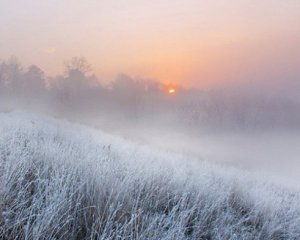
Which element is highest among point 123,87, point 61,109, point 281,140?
point 123,87

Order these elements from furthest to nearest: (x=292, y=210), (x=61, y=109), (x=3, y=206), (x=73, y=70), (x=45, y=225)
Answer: (x=73, y=70) → (x=61, y=109) → (x=292, y=210) → (x=3, y=206) → (x=45, y=225)

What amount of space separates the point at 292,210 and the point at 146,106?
5074 cm

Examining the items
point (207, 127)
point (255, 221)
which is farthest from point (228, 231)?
point (207, 127)

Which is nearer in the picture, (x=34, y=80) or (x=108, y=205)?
(x=108, y=205)

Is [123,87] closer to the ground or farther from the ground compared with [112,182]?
farther from the ground

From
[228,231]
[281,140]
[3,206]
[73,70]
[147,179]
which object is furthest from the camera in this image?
[281,140]

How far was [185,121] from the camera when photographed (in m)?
58.3

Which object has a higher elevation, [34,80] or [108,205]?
[34,80]

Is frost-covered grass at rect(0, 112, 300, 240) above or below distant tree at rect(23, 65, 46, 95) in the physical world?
below

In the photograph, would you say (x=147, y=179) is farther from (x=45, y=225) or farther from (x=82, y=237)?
(x=45, y=225)

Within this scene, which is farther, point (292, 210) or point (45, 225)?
point (292, 210)

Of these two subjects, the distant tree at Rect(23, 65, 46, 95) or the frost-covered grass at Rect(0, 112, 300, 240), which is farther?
the distant tree at Rect(23, 65, 46, 95)

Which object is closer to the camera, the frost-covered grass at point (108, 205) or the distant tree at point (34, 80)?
the frost-covered grass at point (108, 205)

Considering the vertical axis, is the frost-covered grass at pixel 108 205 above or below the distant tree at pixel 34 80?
below
